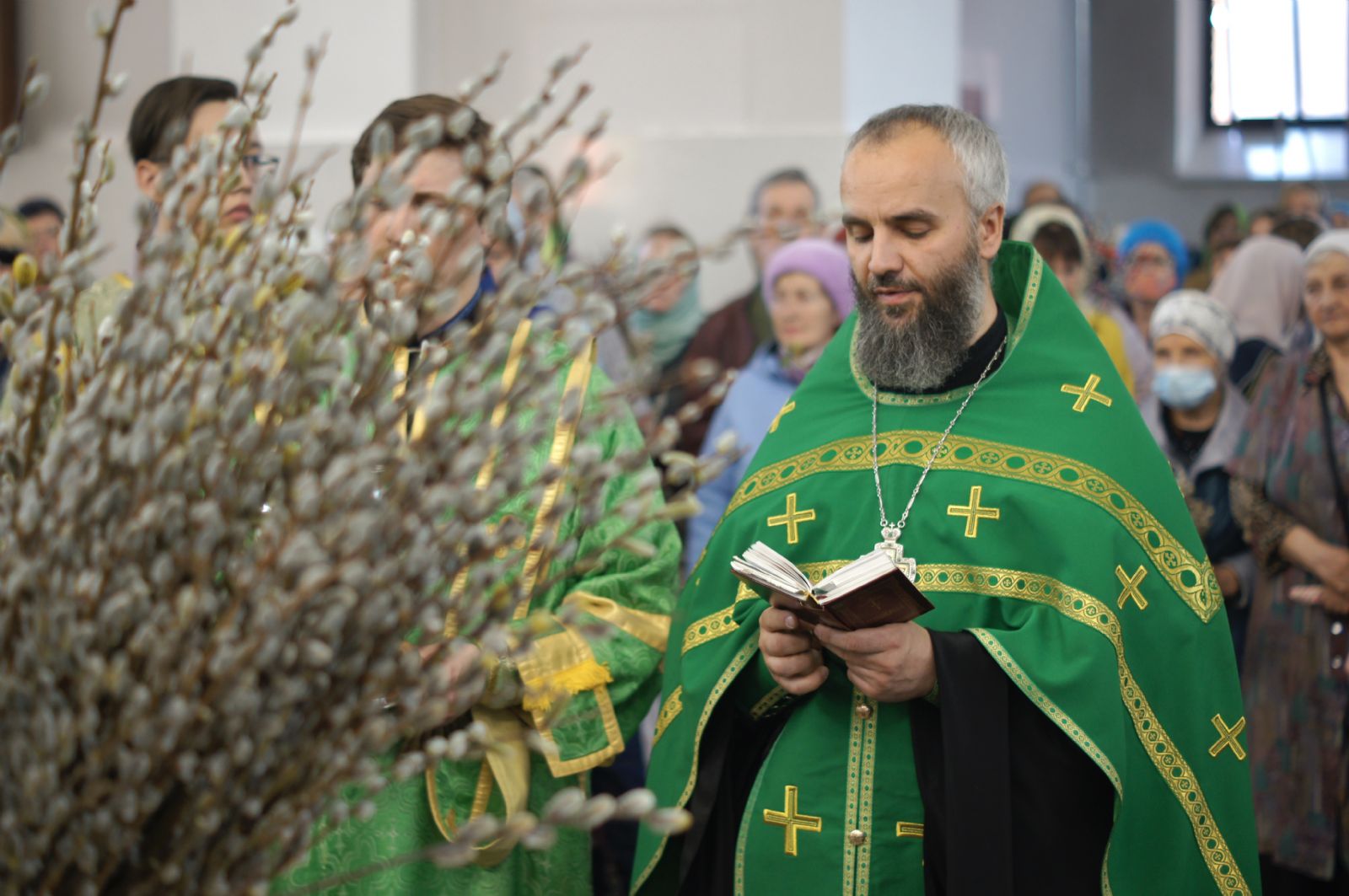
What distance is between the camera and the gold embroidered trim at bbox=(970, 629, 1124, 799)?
2316 millimetres

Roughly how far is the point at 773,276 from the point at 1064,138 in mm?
12438

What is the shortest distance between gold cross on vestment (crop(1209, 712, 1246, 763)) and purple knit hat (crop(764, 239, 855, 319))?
103 inches

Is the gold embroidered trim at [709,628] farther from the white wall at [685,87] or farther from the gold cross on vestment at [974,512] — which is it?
the white wall at [685,87]

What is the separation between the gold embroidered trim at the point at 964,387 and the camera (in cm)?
268

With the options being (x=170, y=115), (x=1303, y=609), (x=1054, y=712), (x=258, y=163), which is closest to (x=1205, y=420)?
(x=1303, y=609)

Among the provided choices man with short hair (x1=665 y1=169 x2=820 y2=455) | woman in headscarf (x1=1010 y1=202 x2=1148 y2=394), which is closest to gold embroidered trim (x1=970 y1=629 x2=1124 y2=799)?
man with short hair (x1=665 y1=169 x2=820 y2=455)

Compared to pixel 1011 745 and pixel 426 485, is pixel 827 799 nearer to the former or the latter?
pixel 1011 745

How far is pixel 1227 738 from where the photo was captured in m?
2.51

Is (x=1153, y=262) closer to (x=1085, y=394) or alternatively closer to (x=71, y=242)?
(x=1085, y=394)

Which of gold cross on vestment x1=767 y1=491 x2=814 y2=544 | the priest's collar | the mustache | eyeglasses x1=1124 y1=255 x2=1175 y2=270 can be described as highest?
eyeglasses x1=1124 y1=255 x2=1175 y2=270

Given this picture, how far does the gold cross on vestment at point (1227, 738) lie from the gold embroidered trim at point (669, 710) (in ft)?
2.82

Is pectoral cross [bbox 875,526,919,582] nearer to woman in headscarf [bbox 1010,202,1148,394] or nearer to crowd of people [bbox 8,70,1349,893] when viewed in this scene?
crowd of people [bbox 8,70,1349,893]

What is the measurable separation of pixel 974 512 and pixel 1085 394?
11.7 inches

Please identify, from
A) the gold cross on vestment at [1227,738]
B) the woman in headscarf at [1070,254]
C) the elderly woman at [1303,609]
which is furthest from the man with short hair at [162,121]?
the woman in headscarf at [1070,254]
